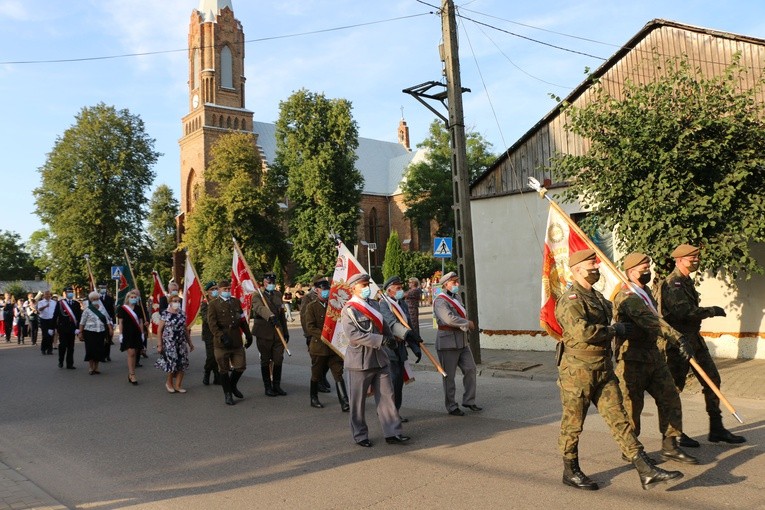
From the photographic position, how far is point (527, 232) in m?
15.0

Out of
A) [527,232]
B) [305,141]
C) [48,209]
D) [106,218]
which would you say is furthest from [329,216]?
[527,232]

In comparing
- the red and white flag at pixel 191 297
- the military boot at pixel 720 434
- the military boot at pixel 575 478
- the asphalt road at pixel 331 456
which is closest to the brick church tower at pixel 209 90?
the red and white flag at pixel 191 297

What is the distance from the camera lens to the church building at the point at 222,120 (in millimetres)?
57281

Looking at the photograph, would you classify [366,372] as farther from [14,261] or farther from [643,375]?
[14,261]

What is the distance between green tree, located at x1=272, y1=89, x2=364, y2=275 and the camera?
47.1 m

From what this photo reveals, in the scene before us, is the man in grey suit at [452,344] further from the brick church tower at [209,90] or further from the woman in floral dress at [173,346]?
the brick church tower at [209,90]

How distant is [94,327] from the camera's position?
13375mm

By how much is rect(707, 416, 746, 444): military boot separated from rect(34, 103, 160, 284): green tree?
148ft

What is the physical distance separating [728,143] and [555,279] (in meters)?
4.64

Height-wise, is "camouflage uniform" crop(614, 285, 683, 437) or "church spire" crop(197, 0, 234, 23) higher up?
"church spire" crop(197, 0, 234, 23)

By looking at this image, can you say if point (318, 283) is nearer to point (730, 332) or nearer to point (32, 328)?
point (730, 332)

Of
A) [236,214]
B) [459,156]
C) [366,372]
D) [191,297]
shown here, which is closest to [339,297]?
[366,372]

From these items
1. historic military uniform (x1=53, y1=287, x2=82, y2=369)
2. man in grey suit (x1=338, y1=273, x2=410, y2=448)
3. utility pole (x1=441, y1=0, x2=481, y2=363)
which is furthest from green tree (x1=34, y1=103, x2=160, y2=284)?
man in grey suit (x1=338, y1=273, x2=410, y2=448)

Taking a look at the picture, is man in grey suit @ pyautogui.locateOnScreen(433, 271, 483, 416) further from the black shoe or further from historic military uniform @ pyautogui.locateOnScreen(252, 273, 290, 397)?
historic military uniform @ pyautogui.locateOnScreen(252, 273, 290, 397)
